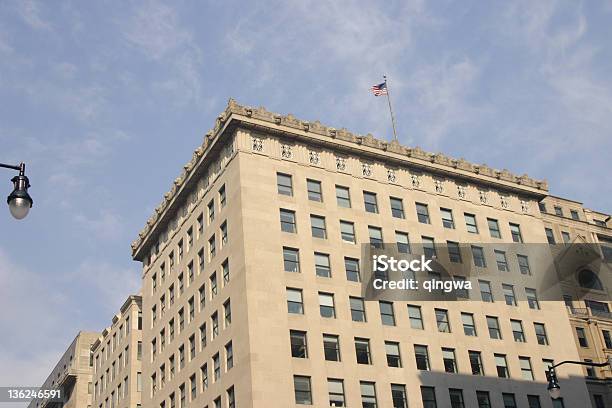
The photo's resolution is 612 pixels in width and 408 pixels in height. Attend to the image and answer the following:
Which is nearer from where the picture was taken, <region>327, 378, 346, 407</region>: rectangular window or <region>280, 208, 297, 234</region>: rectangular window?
<region>327, 378, 346, 407</region>: rectangular window

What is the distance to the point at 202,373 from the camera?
61938mm

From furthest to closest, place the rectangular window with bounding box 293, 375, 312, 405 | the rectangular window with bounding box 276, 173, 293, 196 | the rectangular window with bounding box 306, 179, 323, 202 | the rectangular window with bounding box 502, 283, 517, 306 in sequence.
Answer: the rectangular window with bounding box 502, 283, 517, 306 → the rectangular window with bounding box 306, 179, 323, 202 → the rectangular window with bounding box 276, 173, 293, 196 → the rectangular window with bounding box 293, 375, 312, 405

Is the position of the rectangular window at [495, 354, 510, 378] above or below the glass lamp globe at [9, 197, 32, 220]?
above

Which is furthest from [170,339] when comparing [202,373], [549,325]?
[549,325]

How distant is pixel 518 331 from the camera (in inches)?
2638

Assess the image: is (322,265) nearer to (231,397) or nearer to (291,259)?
(291,259)

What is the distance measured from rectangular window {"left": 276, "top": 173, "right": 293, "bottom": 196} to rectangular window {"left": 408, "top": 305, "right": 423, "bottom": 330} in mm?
13248

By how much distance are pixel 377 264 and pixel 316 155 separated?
10.7m

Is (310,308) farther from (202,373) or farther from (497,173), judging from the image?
(497,173)

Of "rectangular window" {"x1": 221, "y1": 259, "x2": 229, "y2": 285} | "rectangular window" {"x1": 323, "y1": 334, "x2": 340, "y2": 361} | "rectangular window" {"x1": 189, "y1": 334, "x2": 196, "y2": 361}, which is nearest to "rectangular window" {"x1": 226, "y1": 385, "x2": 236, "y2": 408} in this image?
"rectangular window" {"x1": 323, "y1": 334, "x2": 340, "y2": 361}

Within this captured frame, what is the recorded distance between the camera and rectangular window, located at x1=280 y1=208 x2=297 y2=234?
201 ft

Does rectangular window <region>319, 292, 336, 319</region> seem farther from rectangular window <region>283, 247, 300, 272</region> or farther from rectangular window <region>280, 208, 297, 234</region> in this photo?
rectangular window <region>280, 208, 297, 234</region>

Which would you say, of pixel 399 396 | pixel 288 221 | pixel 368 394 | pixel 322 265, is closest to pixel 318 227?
pixel 288 221

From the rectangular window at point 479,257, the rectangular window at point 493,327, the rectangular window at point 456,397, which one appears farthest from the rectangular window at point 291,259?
the rectangular window at point 493,327
